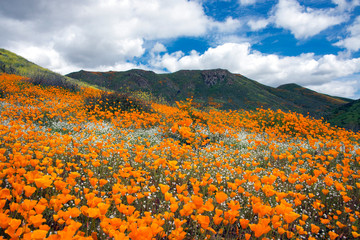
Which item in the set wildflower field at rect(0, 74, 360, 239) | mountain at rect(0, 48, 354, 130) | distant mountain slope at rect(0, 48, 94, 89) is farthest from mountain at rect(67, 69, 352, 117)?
wildflower field at rect(0, 74, 360, 239)

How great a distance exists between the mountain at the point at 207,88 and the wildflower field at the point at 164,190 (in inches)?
1734

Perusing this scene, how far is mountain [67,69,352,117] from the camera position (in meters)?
52.9

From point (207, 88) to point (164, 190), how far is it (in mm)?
67274

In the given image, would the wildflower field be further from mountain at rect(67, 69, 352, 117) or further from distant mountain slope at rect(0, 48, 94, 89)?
mountain at rect(67, 69, 352, 117)

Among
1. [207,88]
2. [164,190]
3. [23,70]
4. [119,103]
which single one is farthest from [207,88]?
[164,190]

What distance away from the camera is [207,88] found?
67.4 m

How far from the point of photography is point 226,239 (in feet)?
7.24

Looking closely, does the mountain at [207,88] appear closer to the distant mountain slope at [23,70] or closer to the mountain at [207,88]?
the mountain at [207,88]

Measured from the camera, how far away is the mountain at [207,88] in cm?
5291

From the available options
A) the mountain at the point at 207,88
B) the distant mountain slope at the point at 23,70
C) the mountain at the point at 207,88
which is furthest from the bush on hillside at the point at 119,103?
the mountain at the point at 207,88

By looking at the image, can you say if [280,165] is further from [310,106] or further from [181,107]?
[310,106]

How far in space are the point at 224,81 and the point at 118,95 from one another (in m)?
63.9

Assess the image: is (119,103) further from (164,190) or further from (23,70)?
(23,70)

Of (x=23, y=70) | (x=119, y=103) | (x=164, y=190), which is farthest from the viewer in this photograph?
(x=23, y=70)
